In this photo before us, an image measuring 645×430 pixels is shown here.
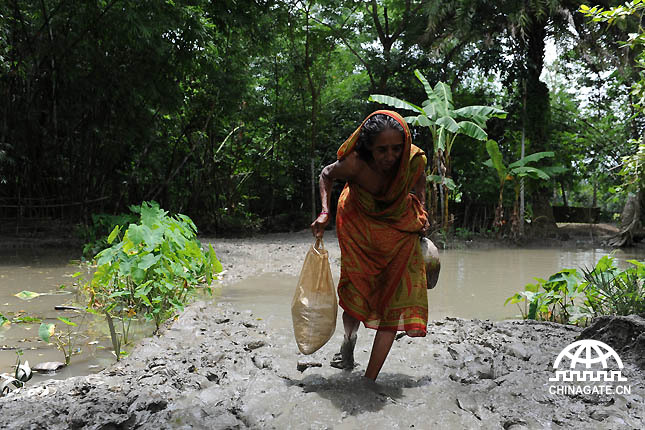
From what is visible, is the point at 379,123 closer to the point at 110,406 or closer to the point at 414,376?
the point at 414,376

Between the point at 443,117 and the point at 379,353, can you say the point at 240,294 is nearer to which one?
the point at 379,353

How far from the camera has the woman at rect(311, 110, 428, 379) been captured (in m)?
2.35

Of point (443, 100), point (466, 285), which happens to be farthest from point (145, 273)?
point (443, 100)

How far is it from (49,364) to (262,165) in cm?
1129

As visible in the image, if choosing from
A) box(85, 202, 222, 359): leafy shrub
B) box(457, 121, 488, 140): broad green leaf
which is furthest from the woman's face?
box(457, 121, 488, 140): broad green leaf

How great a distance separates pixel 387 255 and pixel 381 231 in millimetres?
135

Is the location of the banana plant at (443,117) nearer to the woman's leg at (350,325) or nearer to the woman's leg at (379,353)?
the woman's leg at (350,325)

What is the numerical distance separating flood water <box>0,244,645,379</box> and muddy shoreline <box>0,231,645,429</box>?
1.72ft

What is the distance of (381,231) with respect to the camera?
246 centimetres

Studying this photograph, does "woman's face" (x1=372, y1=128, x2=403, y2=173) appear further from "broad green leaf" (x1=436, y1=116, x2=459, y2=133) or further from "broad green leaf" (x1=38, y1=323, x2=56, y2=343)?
"broad green leaf" (x1=436, y1=116, x2=459, y2=133)

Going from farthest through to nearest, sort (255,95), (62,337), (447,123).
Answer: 1. (255,95)
2. (447,123)
3. (62,337)

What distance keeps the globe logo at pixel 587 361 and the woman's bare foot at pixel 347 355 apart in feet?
3.44

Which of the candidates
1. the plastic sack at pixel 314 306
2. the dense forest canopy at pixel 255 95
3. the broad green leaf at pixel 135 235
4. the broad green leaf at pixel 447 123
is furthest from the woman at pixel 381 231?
the broad green leaf at pixel 447 123

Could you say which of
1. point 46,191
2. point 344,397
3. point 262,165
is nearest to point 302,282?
point 344,397
